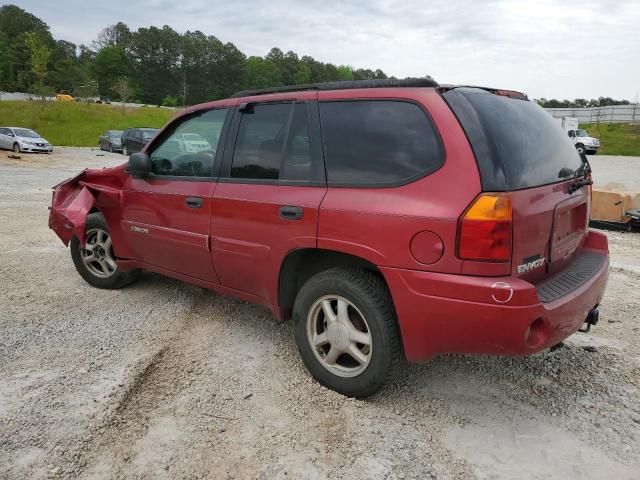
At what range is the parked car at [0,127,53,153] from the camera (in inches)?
1013

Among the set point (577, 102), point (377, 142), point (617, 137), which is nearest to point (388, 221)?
point (377, 142)

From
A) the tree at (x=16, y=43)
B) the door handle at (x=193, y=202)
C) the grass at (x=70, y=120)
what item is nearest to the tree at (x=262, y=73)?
the tree at (x=16, y=43)

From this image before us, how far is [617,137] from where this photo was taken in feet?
136

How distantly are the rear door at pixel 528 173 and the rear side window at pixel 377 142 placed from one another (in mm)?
207

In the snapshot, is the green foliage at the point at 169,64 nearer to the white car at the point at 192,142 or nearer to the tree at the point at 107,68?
the tree at the point at 107,68

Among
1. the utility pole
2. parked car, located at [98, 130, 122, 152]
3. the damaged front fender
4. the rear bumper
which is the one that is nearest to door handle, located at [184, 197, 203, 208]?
the damaged front fender

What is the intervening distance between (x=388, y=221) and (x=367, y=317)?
550 mm

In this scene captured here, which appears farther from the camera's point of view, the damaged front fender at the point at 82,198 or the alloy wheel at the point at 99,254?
the alloy wheel at the point at 99,254

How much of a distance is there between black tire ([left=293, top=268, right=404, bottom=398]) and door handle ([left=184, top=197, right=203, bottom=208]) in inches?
42.8

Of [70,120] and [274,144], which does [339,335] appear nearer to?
[274,144]

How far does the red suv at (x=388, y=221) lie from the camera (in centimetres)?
236

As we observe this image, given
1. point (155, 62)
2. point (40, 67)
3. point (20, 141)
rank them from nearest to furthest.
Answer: point (20, 141) → point (40, 67) → point (155, 62)

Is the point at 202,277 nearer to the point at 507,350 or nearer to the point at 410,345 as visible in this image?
the point at 410,345

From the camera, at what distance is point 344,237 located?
106 inches
